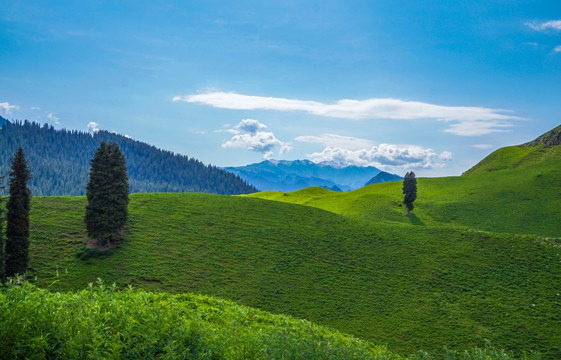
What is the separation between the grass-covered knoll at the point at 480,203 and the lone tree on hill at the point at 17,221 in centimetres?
6927

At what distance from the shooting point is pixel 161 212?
6538 cm

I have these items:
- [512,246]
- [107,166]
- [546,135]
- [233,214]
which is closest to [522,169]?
[546,135]

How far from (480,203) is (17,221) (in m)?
99.6

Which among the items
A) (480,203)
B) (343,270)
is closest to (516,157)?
(480,203)

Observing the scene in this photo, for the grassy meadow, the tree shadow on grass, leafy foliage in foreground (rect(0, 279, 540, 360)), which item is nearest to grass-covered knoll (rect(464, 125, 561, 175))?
the grassy meadow

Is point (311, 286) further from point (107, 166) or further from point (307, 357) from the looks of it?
point (307, 357)

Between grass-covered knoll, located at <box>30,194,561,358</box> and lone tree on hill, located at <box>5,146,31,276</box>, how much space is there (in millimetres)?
2873

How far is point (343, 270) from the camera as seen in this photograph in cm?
5081

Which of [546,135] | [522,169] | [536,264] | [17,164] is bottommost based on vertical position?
[536,264]

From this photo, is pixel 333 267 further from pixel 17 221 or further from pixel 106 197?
pixel 17 221

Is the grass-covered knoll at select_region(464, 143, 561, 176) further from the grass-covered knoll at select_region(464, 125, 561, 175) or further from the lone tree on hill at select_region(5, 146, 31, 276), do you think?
the lone tree on hill at select_region(5, 146, 31, 276)

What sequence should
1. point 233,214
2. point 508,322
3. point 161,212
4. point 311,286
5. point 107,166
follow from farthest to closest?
1. point 233,214
2. point 161,212
3. point 107,166
4. point 311,286
5. point 508,322

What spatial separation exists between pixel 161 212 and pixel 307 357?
58.7m

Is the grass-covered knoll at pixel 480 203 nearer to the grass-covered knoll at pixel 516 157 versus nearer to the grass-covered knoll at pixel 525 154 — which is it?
the grass-covered knoll at pixel 516 157
